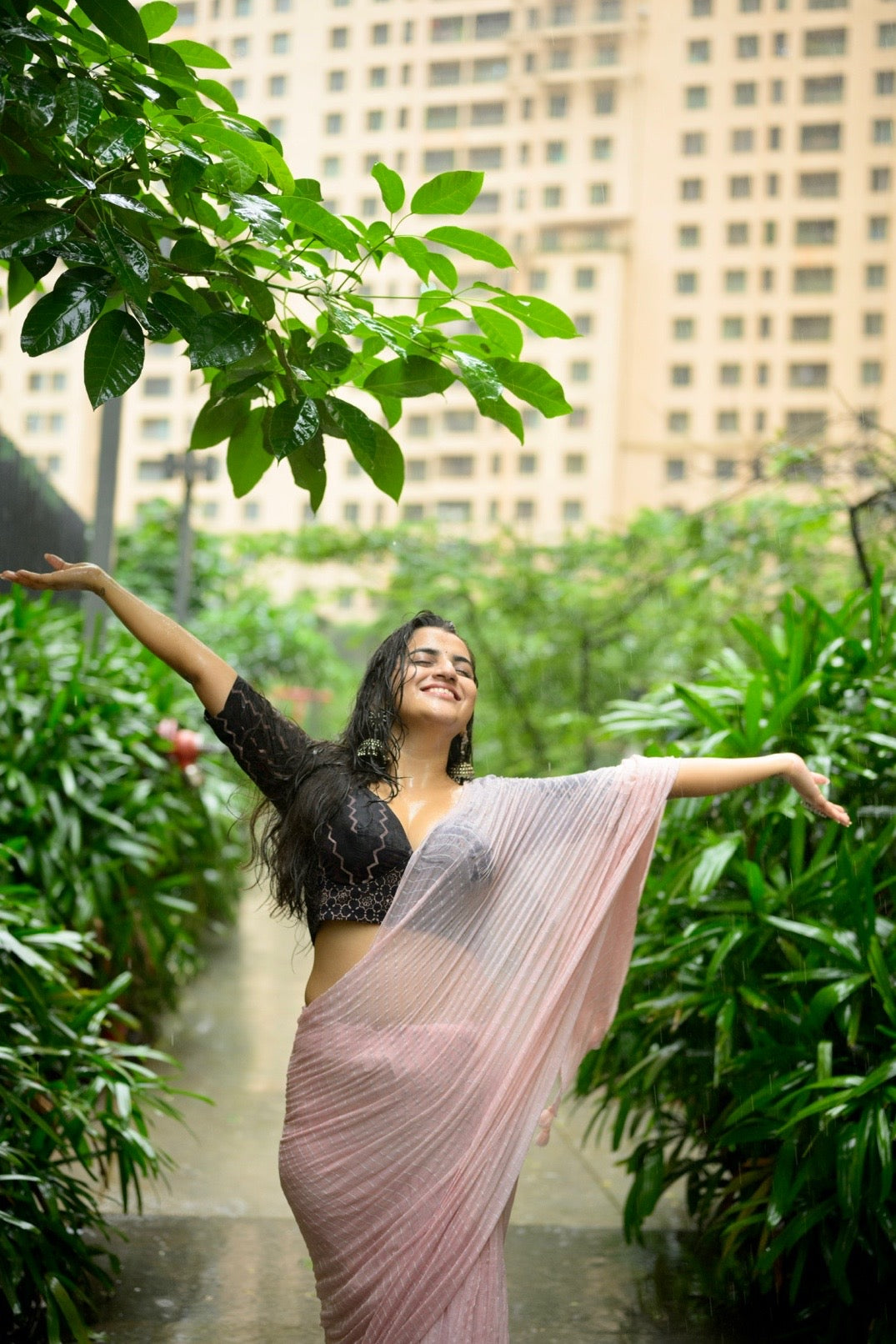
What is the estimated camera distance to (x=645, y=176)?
32906 mm

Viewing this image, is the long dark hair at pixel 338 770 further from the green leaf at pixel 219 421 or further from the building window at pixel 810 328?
the building window at pixel 810 328

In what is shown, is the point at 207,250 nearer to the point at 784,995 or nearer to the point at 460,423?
the point at 784,995

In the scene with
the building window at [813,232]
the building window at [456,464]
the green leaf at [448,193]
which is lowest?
the green leaf at [448,193]

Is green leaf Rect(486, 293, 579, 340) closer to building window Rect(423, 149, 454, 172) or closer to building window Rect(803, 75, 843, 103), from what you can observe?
building window Rect(423, 149, 454, 172)

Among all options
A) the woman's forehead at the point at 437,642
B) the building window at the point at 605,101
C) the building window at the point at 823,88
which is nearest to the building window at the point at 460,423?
the building window at the point at 605,101

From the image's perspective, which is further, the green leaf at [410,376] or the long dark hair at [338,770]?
the long dark hair at [338,770]

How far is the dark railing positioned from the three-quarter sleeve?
421 centimetres

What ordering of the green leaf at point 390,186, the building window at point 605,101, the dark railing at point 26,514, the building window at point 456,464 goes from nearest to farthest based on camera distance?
the green leaf at point 390,186 < the dark railing at point 26,514 < the building window at point 605,101 < the building window at point 456,464

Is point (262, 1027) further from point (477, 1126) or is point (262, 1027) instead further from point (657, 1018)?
point (477, 1126)

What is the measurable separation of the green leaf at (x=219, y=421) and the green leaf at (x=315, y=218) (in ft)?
1.53

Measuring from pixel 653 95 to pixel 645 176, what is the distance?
69.6 inches

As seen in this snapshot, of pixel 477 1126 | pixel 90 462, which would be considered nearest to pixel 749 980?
pixel 477 1126

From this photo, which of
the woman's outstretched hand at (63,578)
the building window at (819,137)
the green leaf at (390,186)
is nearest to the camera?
the green leaf at (390,186)

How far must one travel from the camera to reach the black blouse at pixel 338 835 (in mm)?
2762
